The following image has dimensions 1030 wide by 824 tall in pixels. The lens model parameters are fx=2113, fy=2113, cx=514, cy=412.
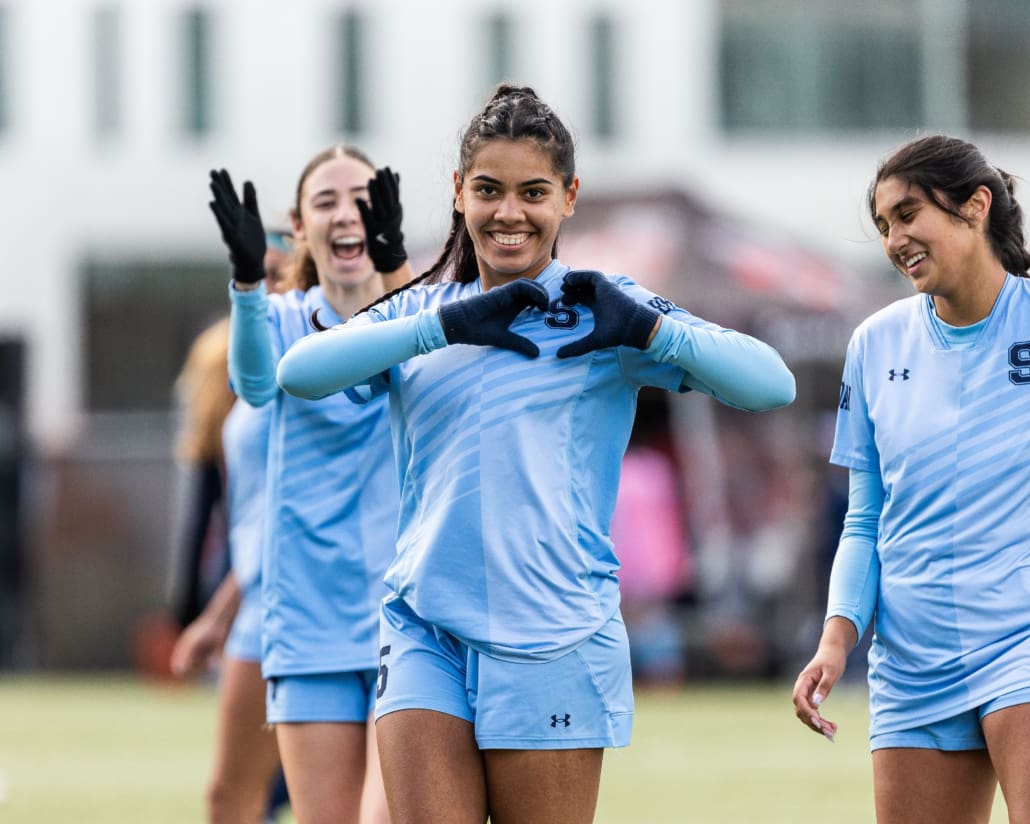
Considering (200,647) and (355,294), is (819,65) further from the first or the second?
(355,294)

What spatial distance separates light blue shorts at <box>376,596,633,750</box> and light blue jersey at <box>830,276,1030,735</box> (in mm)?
731

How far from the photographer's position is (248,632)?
6785 millimetres

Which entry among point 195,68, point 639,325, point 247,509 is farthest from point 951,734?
point 195,68

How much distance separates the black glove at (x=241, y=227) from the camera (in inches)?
232

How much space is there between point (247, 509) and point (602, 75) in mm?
26617

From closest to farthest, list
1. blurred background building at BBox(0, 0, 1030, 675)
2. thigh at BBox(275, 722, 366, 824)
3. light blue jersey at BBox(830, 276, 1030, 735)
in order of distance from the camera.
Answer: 1. light blue jersey at BBox(830, 276, 1030, 735)
2. thigh at BBox(275, 722, 366, 824)
3. blurred background building at BBox(0, 0, 1030, 675)

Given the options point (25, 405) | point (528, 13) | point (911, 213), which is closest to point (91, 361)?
point (25, 405)

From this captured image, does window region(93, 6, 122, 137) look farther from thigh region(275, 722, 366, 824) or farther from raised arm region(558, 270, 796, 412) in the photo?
raised arm region(558, 270, 796, 412)

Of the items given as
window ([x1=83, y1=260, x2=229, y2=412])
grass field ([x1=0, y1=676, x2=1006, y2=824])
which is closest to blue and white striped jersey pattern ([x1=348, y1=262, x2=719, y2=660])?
grass field ([x1=0, y1=676, x2=1006, y2=824])

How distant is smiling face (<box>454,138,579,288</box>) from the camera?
4.75 metres

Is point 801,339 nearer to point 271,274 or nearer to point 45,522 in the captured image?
point 45,522

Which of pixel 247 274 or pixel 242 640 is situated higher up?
pixel 247 274

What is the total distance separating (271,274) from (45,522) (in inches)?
636

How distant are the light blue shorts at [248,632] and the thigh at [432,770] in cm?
220
